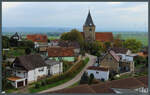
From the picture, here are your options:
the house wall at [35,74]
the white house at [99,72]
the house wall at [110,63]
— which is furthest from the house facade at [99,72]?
the house wall at [35,74]

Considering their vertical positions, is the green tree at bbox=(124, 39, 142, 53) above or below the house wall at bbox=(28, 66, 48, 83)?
above

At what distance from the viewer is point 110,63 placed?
3.09 meters

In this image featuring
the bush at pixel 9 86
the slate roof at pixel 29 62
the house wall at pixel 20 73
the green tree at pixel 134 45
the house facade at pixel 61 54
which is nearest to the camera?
the bush at pixel 9 86

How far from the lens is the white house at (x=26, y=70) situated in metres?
3.11

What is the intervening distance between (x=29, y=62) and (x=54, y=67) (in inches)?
20.9

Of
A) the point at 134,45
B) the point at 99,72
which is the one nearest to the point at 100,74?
the point at 99,72

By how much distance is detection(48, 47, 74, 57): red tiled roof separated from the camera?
3.90 m

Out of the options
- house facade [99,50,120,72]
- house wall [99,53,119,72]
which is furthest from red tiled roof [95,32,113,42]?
house wall [99,53,119,72]

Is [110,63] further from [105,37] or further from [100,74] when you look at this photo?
[105,37]

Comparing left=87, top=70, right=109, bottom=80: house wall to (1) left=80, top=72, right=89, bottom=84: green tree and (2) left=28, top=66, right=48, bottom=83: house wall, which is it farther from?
(2) left=28, top=66, right=48, bottom=83: house wall

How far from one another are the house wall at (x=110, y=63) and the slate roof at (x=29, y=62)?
50.0 inches

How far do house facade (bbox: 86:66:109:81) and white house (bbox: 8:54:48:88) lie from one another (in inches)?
36.4

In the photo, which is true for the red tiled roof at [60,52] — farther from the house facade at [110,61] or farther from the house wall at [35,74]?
the house facade at [110,61]

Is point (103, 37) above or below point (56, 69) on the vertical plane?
above
